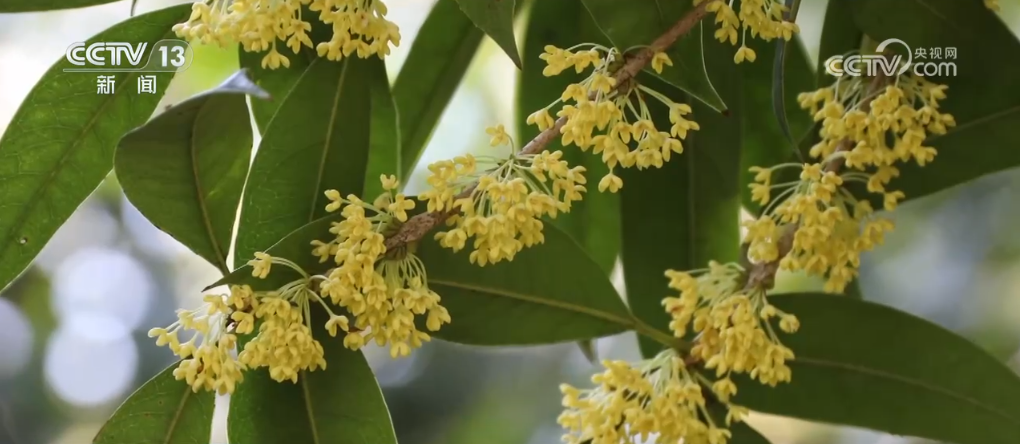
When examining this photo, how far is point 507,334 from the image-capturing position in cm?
59

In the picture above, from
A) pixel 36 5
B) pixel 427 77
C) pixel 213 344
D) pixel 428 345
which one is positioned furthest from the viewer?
pixel 428 345

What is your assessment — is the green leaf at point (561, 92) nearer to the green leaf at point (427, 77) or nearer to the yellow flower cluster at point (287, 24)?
the green leaf at point (427, 77)

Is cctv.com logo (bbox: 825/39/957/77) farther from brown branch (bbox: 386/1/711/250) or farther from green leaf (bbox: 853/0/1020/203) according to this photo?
brown branch (bbox: 386/1/711/250)

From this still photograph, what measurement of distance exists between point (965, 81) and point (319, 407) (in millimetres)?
522

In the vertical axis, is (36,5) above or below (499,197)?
above

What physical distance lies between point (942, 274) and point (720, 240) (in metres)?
0.43

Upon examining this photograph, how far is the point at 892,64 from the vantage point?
57 cm

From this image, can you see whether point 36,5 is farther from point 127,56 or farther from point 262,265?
point 262,265

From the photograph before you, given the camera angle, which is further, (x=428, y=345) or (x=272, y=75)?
(x=428, y=345)

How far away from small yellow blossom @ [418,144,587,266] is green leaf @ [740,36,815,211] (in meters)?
0.28

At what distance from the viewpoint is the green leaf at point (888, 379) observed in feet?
1.95

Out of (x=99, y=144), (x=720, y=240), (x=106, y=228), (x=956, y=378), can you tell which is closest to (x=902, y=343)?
(x=956, y=378)

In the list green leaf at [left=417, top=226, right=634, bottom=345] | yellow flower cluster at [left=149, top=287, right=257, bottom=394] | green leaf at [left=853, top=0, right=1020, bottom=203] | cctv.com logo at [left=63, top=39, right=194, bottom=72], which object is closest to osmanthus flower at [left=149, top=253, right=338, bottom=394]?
yellow flower cluster at [left=149, top=287, right=257, bottom=394]

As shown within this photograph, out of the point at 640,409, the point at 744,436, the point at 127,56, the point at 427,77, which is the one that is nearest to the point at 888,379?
the point at 744,436
